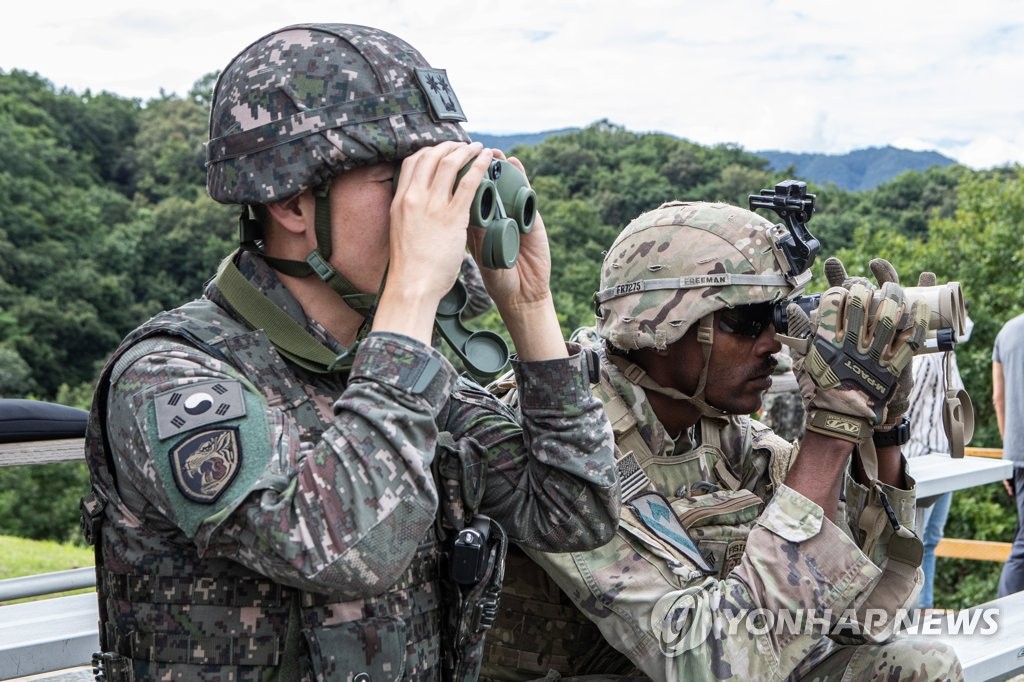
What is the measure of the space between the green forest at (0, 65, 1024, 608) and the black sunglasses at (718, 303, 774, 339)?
14834mm

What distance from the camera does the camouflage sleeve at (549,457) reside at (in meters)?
2.19

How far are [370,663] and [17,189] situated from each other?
45705 mm

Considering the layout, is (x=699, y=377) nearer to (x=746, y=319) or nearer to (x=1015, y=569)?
(x=746, y=319)

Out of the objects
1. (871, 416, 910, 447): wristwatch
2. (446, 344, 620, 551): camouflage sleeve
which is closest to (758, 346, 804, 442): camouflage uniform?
(871, 416, 910, 447): wristwatch

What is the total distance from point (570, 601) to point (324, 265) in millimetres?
1183

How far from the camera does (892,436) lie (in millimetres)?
3133

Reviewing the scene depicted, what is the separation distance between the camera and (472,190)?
1.89 metres

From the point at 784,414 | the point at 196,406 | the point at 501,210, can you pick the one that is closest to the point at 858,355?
the point at 501,210

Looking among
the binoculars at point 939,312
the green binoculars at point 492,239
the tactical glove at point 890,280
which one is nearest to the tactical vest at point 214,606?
the green binoculars at point 492,239

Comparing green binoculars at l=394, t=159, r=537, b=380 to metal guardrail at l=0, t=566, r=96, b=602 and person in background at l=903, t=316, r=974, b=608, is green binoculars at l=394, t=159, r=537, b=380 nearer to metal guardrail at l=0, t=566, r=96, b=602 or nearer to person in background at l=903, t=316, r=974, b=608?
metal guardrail at l=0, t=566, r=96, b=602

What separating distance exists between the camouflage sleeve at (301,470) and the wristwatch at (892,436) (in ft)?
5.73

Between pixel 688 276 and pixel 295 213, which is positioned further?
pixel 688 276

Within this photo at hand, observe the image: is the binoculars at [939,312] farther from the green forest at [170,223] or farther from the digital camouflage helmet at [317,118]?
the green forest at [170,223]

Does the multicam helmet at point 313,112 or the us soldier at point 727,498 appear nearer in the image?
the multicam helmet at point 313,112
